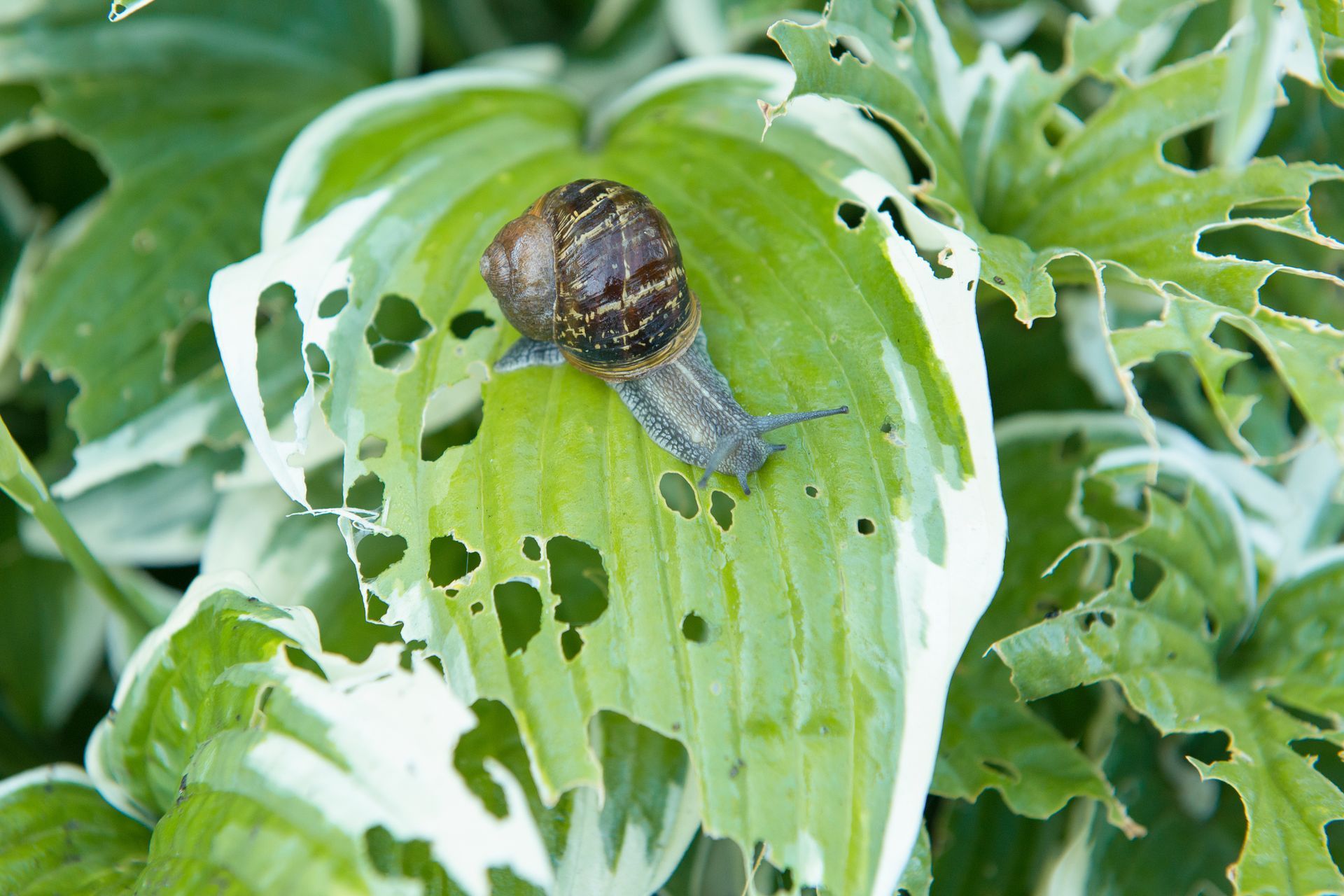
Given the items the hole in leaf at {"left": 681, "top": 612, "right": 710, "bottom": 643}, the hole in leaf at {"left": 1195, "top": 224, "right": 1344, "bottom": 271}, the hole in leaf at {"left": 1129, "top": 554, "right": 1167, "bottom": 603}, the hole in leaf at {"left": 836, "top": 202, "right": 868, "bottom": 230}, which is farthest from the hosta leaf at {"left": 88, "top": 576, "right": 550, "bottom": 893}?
the hole in leaf at {"left": 1195, "top": 224, "right": 1344, "bottom": 271}

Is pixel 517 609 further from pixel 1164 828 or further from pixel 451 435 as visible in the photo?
pixel 1164 828

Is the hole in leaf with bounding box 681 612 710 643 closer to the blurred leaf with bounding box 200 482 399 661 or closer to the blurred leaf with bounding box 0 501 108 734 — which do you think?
the blurred leaf with bounding box 200 482 399 661

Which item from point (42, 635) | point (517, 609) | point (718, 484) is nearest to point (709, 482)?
point (718, 484)

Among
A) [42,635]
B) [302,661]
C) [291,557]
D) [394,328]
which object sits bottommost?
[42,635]

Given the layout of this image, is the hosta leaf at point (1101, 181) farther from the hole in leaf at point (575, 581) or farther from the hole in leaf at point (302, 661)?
the hole in leaf at point (302, 661)

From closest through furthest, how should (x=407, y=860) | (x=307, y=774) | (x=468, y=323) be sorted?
(x=307, y=774) < (x=407, y=860) < (x=468, y=323)

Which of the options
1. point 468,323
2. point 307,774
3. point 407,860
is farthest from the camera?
point 468,323
